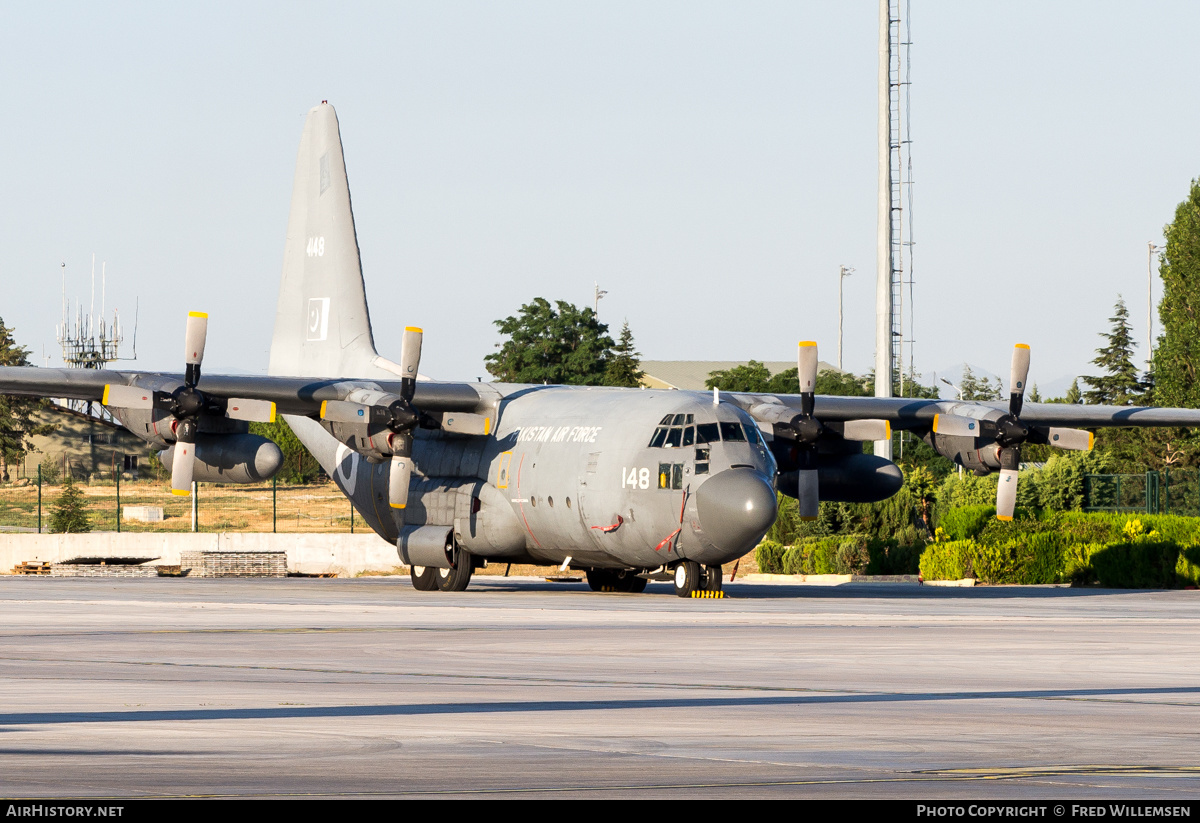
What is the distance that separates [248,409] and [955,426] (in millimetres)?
13415

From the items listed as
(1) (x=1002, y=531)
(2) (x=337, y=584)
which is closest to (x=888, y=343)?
(1) (x=1002, y=531)

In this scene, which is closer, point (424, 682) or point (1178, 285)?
point (424, 682)

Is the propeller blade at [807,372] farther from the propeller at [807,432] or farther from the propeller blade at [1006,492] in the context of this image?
the propeller blade at [1006,492]

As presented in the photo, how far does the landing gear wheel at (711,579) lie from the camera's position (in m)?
28.2

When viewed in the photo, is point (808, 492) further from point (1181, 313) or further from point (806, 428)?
point (1181, 313)

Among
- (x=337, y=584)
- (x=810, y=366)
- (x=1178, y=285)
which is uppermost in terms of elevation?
(x=1178, y=285)

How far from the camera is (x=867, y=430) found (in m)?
31.6

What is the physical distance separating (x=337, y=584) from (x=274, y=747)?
91.2ft

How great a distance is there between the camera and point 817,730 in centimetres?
948

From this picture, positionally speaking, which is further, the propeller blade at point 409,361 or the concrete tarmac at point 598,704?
the propeller blade at point 409,361

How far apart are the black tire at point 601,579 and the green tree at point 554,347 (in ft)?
180

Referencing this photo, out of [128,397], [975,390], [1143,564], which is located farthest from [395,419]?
[975,390]

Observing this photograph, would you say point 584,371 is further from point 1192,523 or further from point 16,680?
point 16,680

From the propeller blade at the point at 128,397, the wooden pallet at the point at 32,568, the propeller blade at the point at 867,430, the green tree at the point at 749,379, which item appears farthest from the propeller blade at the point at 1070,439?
the green tree at the point at 749,379
